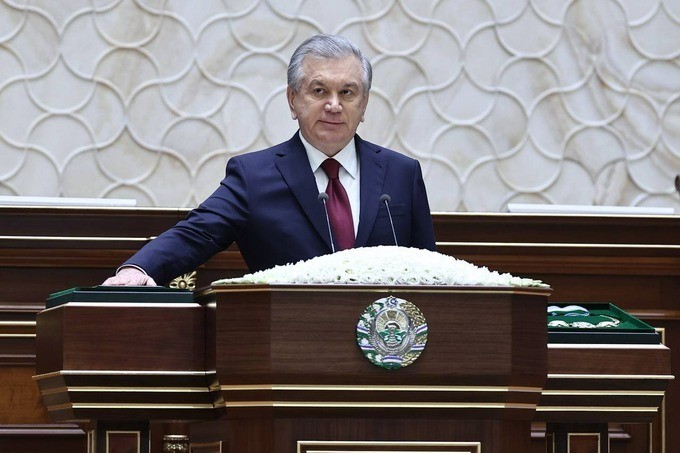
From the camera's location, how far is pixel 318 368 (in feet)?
8.43

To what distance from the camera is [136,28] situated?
530cm

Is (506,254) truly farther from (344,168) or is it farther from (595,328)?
(595,328)

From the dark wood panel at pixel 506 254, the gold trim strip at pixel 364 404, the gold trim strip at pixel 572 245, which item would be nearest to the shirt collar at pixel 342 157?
the gold trim strip at pixel 364 404

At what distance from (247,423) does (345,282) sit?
1.11 feet

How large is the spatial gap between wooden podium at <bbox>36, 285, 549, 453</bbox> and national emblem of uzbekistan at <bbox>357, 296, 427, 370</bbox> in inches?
0.6

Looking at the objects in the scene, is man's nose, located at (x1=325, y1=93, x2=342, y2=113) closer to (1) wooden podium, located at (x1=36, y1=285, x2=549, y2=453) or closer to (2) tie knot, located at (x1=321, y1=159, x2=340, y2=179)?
(2) tie knot, located at (x1=321, y1=159, x2=340, y2=179)

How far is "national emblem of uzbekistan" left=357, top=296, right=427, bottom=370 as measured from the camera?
101 inches

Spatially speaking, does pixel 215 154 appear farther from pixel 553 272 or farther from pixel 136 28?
pixel 553 272

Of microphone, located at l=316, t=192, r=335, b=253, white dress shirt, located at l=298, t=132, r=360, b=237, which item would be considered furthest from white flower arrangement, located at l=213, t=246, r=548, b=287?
white dress shirt, located at l=298, t=132, r=360, b=237

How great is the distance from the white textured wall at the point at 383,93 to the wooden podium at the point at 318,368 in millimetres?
2498

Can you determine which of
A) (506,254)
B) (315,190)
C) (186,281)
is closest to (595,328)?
(315,190)

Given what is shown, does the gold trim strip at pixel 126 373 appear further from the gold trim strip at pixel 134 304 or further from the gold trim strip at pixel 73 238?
the gold trim strip at pixel 73 238

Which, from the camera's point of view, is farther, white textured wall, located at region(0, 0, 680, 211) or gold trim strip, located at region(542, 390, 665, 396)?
white textured wall, located at region(0, 0, 680, 211)

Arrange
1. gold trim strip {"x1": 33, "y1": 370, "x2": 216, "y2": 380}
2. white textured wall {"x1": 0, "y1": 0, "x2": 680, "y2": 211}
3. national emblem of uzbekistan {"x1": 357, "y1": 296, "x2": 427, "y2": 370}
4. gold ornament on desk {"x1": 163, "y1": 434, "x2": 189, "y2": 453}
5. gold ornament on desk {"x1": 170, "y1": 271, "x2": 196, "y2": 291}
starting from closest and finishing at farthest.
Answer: national emblem of uzbekistan {"x1": 357, "y1": 296, "x2": 427, "y2": 370} → gold trim strip {"x1": 33, "y1": 370, "x2": 216, "y2": 380} → gold ornament on desk {"x1": 163, "y1": 434, "x2": 189, "y2": 453} → gold ornament on desk {"x1": 170, "y1": 271, "x2": 196, "y2": 291} → white textured wall {"x1": 0, "y1": 0, "x2": 680, "y2": 211}
